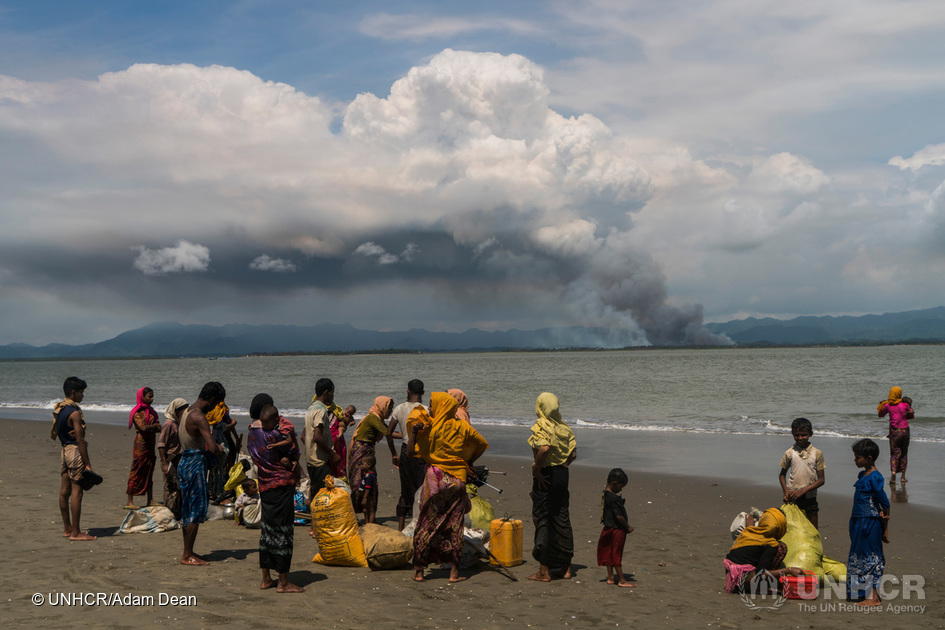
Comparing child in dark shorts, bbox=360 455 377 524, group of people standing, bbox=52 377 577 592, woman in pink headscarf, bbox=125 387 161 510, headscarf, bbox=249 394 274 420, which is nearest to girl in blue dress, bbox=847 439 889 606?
group of people standing, bbox=52 377 577 592

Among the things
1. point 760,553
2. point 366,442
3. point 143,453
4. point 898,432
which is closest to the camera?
point 760,553

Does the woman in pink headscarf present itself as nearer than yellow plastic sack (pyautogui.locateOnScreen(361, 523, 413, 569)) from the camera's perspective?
No

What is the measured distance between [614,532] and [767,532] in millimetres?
1383

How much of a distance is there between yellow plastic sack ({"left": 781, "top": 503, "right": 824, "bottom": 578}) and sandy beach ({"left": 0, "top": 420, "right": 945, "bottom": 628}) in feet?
1.36

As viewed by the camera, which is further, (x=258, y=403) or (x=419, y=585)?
(x=258, y=403)

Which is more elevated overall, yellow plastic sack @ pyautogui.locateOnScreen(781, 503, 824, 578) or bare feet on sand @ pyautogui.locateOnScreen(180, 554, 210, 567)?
yellow plastic sack @ pyautogui.locateOnScreen(781, 503, 824, 578)

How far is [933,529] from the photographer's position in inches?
351

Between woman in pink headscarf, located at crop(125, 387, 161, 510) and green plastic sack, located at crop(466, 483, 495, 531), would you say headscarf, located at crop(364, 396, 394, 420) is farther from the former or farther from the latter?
woman in pink headscarf, located at crop(125, 387, 161, 510)

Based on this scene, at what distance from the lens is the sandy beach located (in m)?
5.41

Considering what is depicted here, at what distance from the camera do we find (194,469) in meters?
6.74

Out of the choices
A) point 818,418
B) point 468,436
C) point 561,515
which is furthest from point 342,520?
point 818,418

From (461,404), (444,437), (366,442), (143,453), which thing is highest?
(461,404)

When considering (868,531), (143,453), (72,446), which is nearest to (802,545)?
(868,531)

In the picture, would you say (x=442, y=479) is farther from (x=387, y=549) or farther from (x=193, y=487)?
(x=193, y=487)
